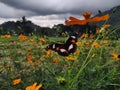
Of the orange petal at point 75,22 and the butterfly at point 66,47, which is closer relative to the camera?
the orange petal at point 75,22

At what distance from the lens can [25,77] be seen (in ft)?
11.7

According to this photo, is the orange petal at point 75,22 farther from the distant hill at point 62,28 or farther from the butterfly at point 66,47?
the butterfly at point 66,47

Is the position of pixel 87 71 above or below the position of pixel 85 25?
below

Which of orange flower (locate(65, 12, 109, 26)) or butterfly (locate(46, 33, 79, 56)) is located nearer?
orange flower (locate(65, 12, 109, 26))

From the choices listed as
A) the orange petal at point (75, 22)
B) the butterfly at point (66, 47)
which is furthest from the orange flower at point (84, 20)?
the butterfly at point (66, 47)

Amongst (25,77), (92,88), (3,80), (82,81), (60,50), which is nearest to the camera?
(60,50)

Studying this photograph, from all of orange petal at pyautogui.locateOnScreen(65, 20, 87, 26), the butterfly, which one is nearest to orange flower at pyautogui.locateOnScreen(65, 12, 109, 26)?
orange petal at pyautogui.locateOnScreen(65, 20, 87, 26)

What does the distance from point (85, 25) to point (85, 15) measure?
3 cm

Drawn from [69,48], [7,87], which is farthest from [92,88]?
[69,48]

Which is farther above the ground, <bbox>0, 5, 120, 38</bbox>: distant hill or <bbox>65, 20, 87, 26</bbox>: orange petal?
<bbox>65, 20, 87, 26</bbox>: orange petal

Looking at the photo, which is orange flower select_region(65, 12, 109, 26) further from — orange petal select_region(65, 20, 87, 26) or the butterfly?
the butterfly

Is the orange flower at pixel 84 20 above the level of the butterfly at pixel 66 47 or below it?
above

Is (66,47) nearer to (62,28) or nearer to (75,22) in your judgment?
(75,22)

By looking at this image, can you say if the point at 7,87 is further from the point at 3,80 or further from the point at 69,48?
the point at 69,48
